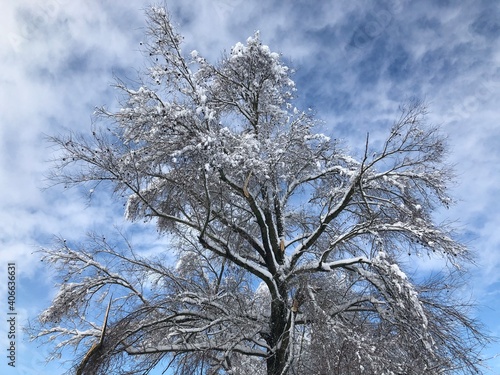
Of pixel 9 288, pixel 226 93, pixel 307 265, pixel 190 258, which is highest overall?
pixel 226 93

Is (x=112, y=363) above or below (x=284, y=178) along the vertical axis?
below

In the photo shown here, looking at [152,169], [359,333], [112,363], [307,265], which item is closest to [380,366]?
[359,333]

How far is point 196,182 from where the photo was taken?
9.46m

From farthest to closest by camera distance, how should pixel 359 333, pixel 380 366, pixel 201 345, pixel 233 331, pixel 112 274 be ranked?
pixel 112 274 < pixel 233 331 < pixel 201 345 < pixel 359 333 < pixel 380 366

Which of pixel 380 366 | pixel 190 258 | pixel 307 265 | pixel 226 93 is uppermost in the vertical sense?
pixel 226 93

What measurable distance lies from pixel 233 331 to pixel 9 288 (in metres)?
4.66

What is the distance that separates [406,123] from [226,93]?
506cm

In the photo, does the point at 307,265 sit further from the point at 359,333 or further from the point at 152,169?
the point at 152,169

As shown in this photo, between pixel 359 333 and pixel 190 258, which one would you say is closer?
pixel 359 333

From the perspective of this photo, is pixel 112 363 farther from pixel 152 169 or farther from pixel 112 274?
pixel 152 169

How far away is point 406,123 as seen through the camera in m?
9.74

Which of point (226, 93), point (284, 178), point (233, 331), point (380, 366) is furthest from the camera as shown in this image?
point (226, 93)

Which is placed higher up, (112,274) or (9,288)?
(112,274)

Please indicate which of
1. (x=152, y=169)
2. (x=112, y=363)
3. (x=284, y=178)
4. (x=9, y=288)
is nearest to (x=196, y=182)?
(x=152, y=169)
